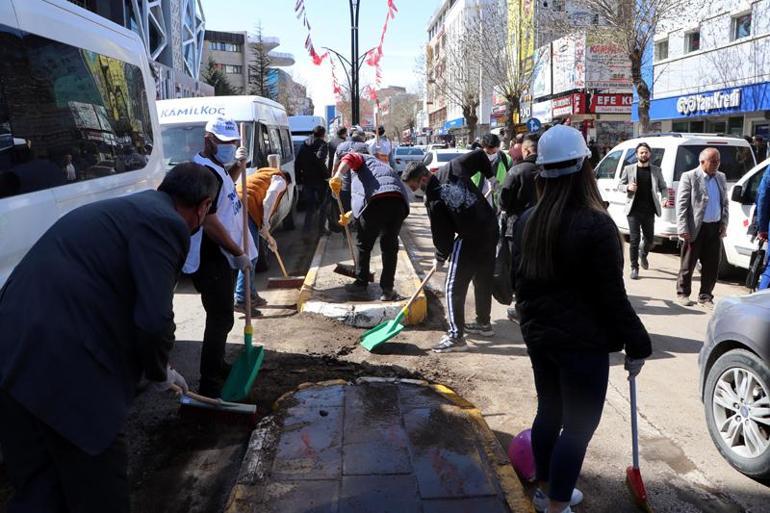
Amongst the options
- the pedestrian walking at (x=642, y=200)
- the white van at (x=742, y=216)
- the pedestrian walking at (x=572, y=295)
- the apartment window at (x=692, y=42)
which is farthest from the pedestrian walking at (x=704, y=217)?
the apartment window at (x=692, y=42)

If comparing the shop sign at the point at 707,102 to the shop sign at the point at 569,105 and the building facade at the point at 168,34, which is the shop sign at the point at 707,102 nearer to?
the shop sign at the point at 569,105

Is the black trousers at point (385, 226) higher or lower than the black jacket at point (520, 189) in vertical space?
lower

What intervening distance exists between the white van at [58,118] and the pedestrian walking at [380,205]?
2.41 m

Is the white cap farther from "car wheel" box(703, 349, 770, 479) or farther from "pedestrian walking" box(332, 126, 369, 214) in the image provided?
"pedestrian walking" box(332, 126, 369, 214)

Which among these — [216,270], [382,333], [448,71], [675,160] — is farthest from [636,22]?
[448,71]

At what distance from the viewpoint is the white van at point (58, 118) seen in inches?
135

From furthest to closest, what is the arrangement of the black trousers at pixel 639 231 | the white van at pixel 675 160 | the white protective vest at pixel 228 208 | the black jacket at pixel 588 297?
the white van at pixel 675 160, the black trousers at pixel 639 231, the white protective vest at pixel 228 208, the black jacket at pixel 588 297

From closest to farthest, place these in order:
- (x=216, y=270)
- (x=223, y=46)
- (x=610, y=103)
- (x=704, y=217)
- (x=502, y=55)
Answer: (x=216, y=270) < (x=704, y=217) < (x=610, y=103) < (x=502, y=55) < (x=223, y=46)

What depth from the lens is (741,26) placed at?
2011 cm

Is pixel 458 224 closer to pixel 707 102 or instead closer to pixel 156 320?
pixel 156 320

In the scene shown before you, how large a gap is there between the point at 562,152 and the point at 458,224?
2.82 meters

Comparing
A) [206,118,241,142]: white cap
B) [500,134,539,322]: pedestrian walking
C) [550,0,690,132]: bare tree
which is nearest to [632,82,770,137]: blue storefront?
[550,0,690,132]: bare tree

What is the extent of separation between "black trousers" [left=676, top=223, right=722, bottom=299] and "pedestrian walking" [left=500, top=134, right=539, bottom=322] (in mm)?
2533

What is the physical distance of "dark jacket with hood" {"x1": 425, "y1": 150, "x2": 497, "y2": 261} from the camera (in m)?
5.57
